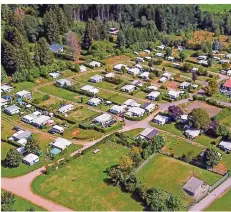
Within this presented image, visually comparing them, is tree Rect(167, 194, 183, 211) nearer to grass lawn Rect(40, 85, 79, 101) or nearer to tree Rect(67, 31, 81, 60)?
grass lawn Rect(40, 85, 79, 101)

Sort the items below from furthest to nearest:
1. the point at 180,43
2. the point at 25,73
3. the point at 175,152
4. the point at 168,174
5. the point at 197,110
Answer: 1. the point at 180,43
2. the point at 25,73
3. the point at 197,110
4. the point at 175,152
5. the point at 168,174

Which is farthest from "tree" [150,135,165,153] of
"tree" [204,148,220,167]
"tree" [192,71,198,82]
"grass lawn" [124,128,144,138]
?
"tree" [192,71,198,82]

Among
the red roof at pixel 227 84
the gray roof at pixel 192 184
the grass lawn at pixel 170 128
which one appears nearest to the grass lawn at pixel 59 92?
the grass lawn at pixel 170 128

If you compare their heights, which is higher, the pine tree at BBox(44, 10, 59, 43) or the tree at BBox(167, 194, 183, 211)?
the pine tree at BBox(44, 10, 59, 43)

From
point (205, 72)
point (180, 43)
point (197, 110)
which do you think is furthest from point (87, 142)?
point (180, 43)

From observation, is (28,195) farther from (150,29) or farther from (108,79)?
(150,29)

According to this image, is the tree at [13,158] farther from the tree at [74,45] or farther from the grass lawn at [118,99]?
the tree at [74,45]
